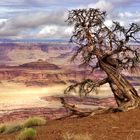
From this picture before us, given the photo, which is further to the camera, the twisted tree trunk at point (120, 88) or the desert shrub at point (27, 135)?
the twisted tree trunk at point (120, 88)

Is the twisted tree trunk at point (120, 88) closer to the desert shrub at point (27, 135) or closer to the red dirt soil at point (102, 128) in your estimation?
the red dirt soil at point (102, 128)

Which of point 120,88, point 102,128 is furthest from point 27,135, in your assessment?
point 120,88

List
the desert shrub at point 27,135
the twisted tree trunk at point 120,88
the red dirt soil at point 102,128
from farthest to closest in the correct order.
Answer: the twisted tree trunk at point 120,88 < the red dirt soil at point 102,128 < the desert shrub at point 27,135

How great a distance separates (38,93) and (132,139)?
15568 centimetres

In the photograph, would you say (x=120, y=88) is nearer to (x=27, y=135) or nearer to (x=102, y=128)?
(x=102, y=128)

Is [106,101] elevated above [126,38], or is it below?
below

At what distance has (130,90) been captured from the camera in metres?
25.4

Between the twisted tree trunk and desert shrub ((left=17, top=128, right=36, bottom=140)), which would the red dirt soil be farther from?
the twisted tree trunk

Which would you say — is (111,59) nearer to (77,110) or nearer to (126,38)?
(126,38)

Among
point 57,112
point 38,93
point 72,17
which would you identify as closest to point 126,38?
point 72,17

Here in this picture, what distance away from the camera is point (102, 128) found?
20219mm

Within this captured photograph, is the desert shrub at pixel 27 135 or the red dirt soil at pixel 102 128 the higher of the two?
the desert shrub at pixel 27 135

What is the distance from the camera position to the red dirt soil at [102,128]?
18.5m

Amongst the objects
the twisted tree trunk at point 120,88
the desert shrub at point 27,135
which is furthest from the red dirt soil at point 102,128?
the twisted tree trunk at point 120,88
